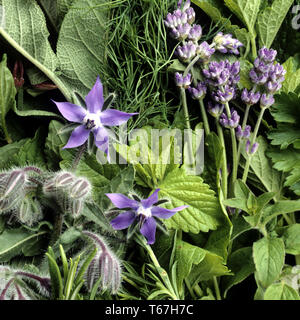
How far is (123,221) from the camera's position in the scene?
2.43 feet

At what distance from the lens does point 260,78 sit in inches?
32.3

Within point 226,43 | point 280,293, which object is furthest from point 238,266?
point 226,43

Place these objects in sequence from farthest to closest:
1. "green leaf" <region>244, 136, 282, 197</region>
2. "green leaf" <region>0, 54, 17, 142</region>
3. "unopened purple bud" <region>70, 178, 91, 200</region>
→ "green leaf" <region>244, 136, 282, 197</region>
"green leaf" <region>0, 54, 17, 142</region>
"unopened purple bud" <region>70, 178, 91, 200</region>

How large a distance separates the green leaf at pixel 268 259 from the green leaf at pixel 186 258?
0.29 ft

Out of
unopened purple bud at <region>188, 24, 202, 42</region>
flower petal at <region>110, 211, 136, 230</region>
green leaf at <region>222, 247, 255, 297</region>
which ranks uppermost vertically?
unopened purple bud at <region>188, 24, 202, 42</region>

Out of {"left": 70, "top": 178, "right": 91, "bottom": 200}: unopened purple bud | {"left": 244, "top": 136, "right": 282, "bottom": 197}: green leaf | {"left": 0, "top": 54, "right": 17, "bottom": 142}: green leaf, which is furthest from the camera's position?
{"left": 244, "top": 136, "right": 282, "bottom": 197}: green leaf

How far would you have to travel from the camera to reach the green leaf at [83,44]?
82 cm

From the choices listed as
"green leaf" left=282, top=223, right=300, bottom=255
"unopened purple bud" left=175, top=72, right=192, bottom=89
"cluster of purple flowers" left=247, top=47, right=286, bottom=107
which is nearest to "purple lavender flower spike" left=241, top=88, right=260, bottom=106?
"cluster of purple flowers" left=247, top=47, right=286, bottom=107

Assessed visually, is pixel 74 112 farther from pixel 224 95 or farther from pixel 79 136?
pixel 224 95

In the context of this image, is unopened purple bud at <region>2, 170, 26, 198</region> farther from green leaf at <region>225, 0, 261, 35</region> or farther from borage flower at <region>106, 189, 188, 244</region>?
green leaf at <region>225, 0, 261, 35</region>

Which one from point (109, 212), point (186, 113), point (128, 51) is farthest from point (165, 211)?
point (128, 51)

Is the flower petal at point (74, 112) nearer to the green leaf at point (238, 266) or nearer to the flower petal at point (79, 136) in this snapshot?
the flower petal at point (79, 136)

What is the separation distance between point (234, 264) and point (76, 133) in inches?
14.5

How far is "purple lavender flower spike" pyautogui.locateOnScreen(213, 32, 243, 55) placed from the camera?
0.84 metres
